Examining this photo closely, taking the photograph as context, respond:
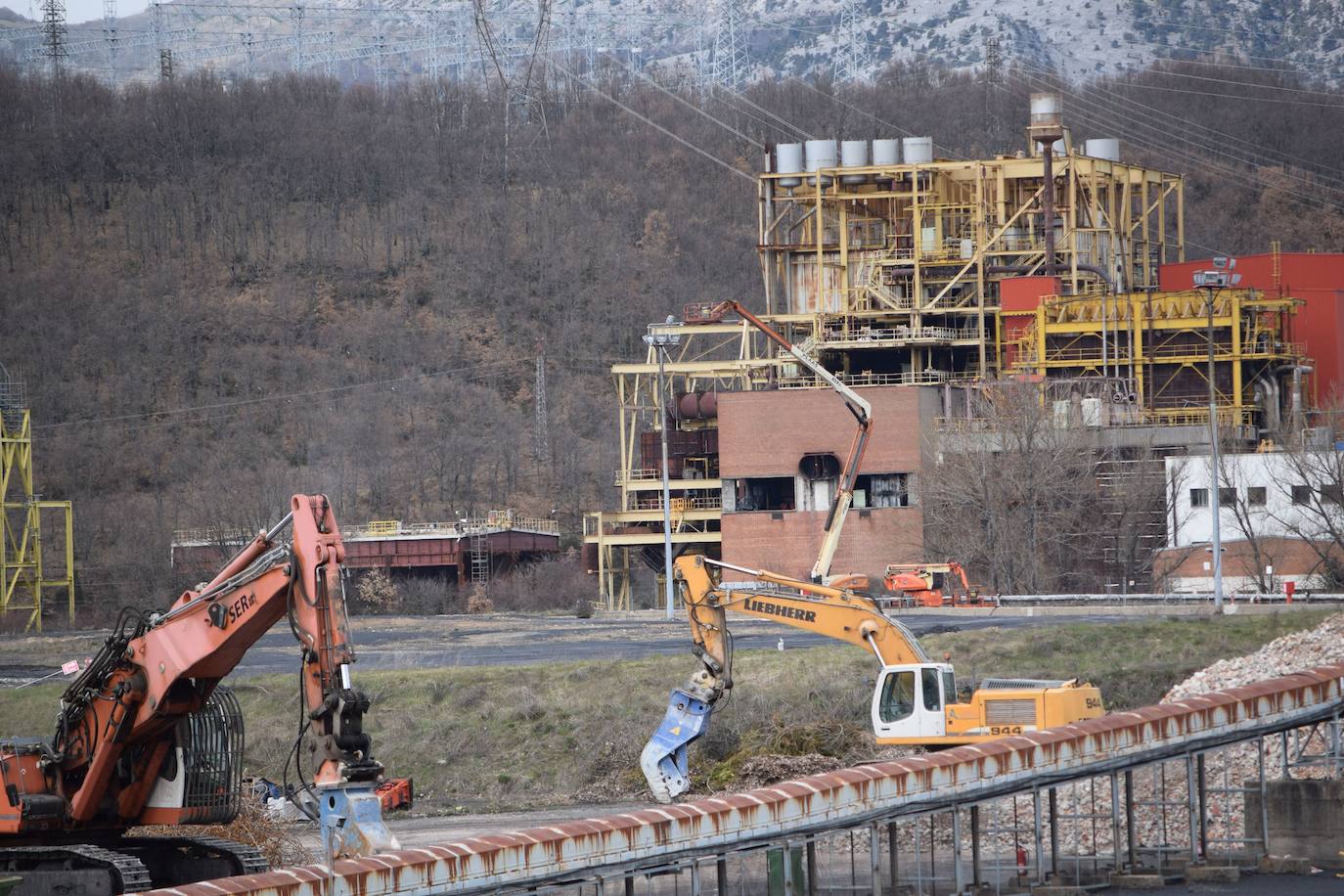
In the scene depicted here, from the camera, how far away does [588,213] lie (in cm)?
14750

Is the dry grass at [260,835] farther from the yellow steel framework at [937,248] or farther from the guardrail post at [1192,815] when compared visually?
the yellow steel framework at [937,248]

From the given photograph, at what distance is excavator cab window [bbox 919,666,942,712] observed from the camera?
3092 centimetres

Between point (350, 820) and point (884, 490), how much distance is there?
2319 inches

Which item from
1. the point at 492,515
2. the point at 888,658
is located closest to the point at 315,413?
the point at 492,515

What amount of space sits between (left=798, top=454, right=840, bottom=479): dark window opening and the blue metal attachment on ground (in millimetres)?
58399

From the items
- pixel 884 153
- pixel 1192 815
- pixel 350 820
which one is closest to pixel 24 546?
pixel 884 153

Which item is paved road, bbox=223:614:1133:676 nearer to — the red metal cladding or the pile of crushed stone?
the pile of crushed stone

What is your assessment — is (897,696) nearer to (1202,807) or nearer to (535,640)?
(1202,807)

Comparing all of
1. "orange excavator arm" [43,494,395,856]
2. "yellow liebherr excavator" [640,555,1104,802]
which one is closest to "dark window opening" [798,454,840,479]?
"yellow liebherr excavator" [640,555,1104,802]

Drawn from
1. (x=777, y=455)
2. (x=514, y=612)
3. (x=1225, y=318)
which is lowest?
(x=514, y=612)

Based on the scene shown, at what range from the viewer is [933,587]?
213ft

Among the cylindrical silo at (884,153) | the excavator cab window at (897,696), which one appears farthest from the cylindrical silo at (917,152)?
the excavator cab window at (897,696)

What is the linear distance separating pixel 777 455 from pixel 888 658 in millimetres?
46169

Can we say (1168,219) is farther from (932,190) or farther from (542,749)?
(542,749)
